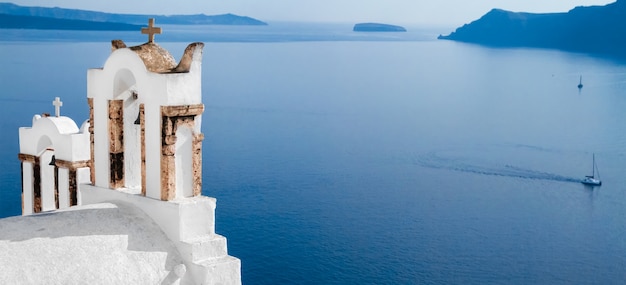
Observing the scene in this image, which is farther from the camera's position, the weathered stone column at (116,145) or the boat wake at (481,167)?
the boat wake at (481,167)

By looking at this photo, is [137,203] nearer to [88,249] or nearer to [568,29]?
[88,249]

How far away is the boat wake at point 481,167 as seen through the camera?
181 ft

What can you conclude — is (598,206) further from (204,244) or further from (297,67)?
(297,67)

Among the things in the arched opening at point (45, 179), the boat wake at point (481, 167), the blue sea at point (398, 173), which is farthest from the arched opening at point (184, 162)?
the boat wake at point (481, 167)

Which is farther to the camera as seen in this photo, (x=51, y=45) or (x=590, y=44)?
(x=590, y=44)

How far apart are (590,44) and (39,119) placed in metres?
166

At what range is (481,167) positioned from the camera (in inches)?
2279

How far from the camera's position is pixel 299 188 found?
50344mm

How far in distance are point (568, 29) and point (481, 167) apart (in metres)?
122

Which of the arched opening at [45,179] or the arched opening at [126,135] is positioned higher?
the arched opening at [126,135]

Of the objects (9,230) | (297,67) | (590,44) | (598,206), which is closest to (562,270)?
(598,206)

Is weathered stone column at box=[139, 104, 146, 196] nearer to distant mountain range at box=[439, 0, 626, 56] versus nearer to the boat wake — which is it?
the boat wake

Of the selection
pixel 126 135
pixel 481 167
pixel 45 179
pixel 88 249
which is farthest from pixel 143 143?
pixel 481 167

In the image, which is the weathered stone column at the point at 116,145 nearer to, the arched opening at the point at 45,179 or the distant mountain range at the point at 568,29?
the arched opening at the point at 45,179
